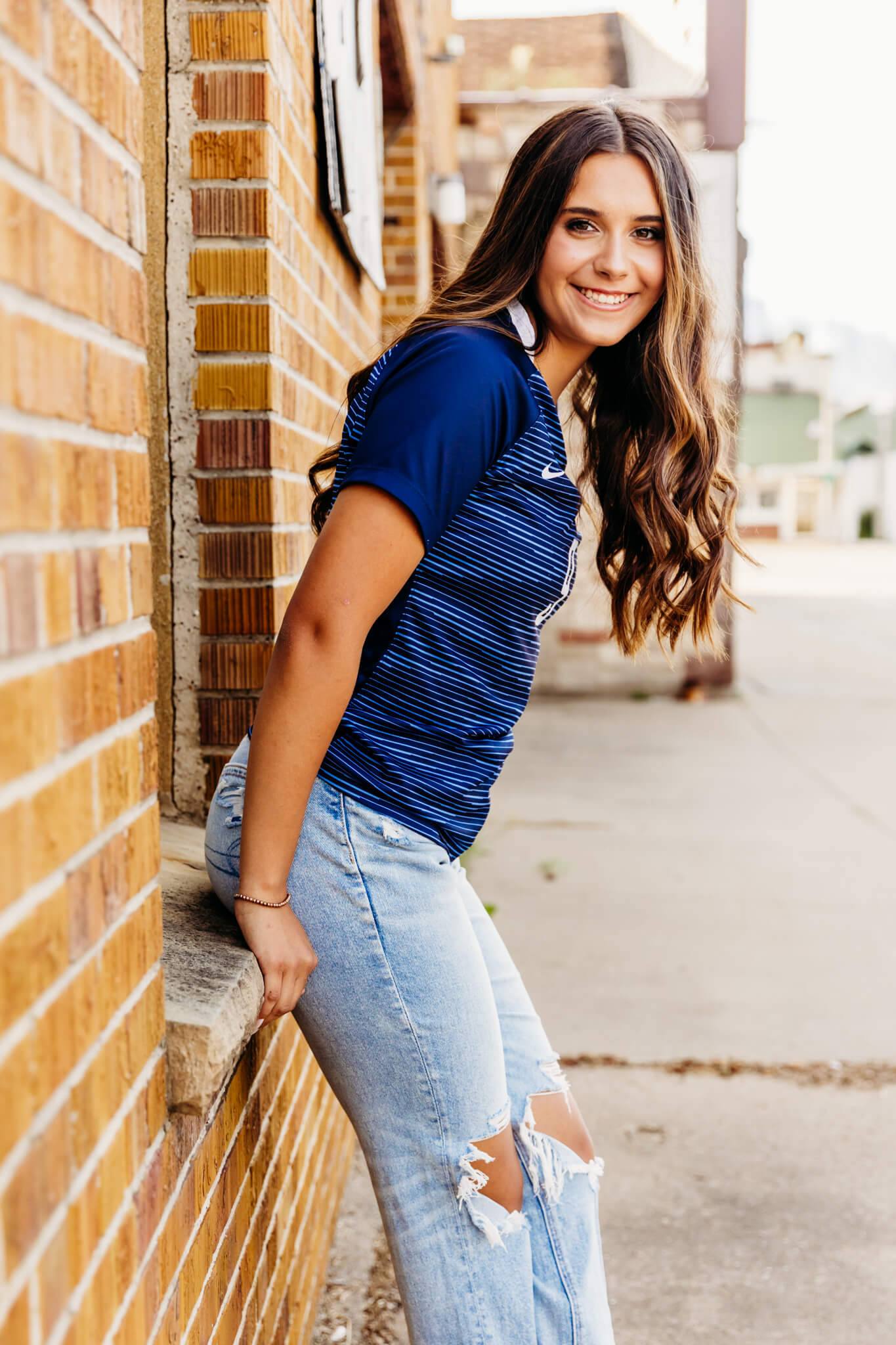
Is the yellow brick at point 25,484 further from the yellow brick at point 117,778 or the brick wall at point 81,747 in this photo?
the yellow brick at point 117,778

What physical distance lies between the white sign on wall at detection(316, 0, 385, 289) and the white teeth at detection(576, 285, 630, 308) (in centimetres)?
109

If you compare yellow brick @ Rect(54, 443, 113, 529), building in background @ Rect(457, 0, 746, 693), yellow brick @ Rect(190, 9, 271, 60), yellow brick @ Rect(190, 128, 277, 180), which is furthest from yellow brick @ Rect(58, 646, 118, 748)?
building in background @ Rect(457, 0, 746, 693)

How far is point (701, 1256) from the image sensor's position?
2.65 m

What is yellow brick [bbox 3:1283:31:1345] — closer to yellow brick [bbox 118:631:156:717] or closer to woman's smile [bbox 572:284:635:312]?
yellow brick [bbox 118:631:156:717]

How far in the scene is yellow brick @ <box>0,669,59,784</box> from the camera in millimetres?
828

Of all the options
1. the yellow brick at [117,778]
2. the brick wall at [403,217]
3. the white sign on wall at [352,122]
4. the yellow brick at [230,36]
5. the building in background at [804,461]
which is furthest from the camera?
the building in background at [804,461]

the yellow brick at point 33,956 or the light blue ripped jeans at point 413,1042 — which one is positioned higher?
the yellow brick at point 33,956

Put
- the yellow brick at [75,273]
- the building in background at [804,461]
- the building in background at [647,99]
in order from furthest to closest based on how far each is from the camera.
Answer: the building in background at [804,461] < the building in background at [647,99] < the yellow brick at [75,273]

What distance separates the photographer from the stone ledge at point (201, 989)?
1.26 m

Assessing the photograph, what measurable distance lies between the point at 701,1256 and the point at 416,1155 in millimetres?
1449

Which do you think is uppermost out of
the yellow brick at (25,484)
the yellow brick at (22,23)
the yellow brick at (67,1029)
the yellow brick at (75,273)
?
the yellow brick at (22,23)

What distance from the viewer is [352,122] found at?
9.58ft

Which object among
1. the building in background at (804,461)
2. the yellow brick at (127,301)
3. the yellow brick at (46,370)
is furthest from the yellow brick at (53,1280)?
the building in background at (804,461)

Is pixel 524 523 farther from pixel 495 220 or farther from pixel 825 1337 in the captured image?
pixel 825 1337
